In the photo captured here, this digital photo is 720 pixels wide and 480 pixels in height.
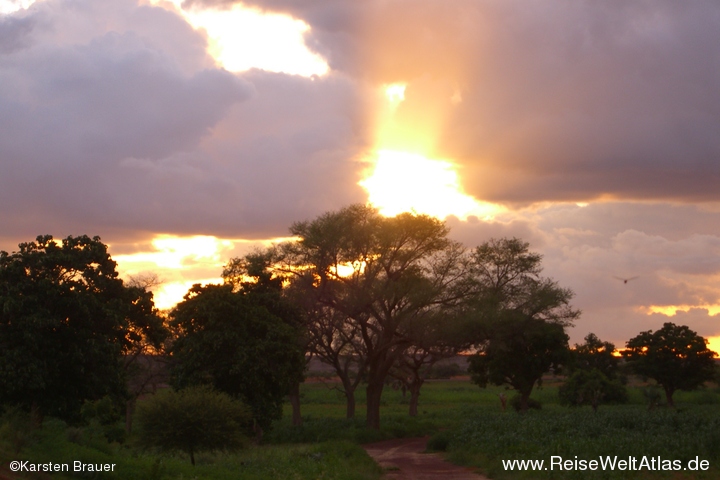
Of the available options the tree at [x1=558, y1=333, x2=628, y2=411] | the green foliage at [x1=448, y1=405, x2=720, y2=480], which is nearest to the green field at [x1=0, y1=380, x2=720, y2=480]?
the green foliage at [x1=448, y1=405, x2=720, y2=480]

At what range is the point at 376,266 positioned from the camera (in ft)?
150

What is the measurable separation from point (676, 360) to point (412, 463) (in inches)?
2392

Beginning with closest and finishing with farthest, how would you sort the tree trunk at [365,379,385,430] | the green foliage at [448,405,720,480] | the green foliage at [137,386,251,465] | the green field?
the green field → the green foliage at [137,386,251,465] → the green foliage at [448,405,720,480] → the tree trunk at [365,379,385,430]

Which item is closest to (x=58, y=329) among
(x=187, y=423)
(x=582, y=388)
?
(x=187, y=423)

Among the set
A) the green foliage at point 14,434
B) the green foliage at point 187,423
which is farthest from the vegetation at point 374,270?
the green foliage at point 14,434

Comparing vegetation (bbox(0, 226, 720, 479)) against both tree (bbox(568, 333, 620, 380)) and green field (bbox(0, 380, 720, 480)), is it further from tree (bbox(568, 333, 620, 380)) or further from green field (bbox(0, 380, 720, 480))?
tree (bbox(568, 333, 620, 380))

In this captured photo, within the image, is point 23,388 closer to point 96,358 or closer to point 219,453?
point 96,358

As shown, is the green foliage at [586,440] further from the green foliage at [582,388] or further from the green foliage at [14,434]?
the green foliage at [582,388]

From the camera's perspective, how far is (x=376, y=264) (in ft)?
151

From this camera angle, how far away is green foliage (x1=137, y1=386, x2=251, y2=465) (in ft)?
89.8

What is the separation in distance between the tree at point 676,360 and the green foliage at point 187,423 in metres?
→ 69.9

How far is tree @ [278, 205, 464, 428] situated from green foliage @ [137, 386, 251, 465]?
702 inches

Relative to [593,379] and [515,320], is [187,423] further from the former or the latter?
[593,379]

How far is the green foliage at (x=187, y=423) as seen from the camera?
2736 cm
